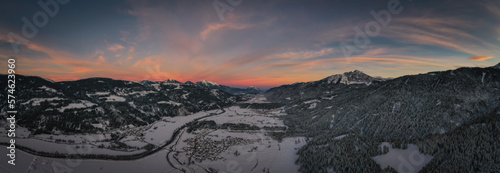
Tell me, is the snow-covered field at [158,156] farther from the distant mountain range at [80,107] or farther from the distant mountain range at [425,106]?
the distant mountain range at [425,106]

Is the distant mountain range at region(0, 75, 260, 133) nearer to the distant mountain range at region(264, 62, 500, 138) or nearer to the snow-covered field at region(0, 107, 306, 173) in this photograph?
the snow-covered field at region(0, 107, 306, 173)

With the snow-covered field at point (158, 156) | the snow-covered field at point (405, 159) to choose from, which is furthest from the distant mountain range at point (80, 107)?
the snow-covered field at point (405, 159)

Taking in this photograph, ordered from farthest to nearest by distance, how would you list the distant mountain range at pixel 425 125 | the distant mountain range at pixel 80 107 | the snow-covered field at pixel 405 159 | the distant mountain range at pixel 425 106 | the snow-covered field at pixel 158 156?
1. the distant mountain range at pixel 80 107
2. the distant mountain range at pixel 425 106
3. the snow-covered field at pixel 158 156
4. the snow-covered field at pixel 405 159
5. the distant mountain range at pixel 425 125

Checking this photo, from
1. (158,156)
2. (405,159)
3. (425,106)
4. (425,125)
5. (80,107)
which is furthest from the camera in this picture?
(80,107)

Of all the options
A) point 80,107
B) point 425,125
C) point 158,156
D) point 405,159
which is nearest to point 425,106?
point 425,125

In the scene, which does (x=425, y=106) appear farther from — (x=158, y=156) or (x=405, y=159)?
(x=158, y=156)

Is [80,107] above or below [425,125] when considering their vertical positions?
above

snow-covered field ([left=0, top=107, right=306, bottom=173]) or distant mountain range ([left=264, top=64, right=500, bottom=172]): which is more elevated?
distant mountain range ([left=264, top=64, right=500, bottom=172])

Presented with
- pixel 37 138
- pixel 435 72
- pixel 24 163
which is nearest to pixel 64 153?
pixel 24 163

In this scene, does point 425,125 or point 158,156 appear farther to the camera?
point 158,156

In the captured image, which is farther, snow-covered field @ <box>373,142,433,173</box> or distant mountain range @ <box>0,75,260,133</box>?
distant mountain range @ <box>0,75,260,133</box>

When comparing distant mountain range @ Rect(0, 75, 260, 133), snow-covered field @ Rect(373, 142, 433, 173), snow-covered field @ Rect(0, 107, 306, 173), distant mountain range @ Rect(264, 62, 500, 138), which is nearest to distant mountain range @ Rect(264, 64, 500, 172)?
distant mountain range @ Rect(264, 62, 500, 138)

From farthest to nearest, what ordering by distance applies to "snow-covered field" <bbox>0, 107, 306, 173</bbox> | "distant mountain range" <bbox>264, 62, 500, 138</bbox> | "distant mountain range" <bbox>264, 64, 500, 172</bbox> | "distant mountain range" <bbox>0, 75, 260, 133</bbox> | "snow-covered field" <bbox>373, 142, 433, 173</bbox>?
"distant mountain range" <bbox>0, 75, 260, 133</bbox> < "distant mountain range" <bbox>264, 62, 500, 138</bbox> < "snow-covered field" <bbox>0, 107, 306, 173</bbox> < "snow-covered field" <bbox>373, 142, 433, 173</bbox> < "distant mountain range" <bbox>264, 64, 500, 172</bbox>
